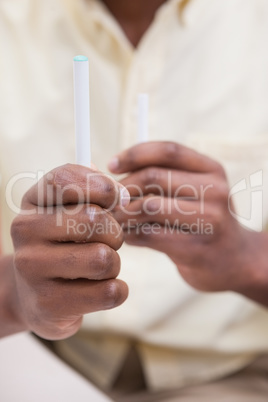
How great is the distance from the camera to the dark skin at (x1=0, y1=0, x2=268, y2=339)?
1.07 feet

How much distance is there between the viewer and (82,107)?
316mm

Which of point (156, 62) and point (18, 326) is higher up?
point (156, 62)

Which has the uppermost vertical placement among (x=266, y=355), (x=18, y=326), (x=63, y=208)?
(x=63, y=208)

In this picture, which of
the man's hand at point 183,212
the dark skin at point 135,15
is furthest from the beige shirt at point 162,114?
the man's hand at point 183,212

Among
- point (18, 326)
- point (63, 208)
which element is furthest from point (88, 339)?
point (63, 208)

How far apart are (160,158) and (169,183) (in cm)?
2

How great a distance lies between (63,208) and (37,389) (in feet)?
0.74

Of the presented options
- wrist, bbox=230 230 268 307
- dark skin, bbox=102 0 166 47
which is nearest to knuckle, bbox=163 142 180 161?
wrist, bbox=230 230 268 307

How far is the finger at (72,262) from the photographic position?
0.32m

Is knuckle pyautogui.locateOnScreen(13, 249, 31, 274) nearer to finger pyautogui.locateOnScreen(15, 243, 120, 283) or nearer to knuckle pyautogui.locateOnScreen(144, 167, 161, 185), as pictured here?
finger pyautogui.locateOnScreen(15, 243, 120, 283)

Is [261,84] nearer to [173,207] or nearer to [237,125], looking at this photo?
[237,125]

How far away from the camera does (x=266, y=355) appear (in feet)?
2.09

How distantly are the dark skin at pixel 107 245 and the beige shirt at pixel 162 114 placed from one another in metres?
0.10

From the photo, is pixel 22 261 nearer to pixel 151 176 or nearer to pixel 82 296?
pixel 82 296
